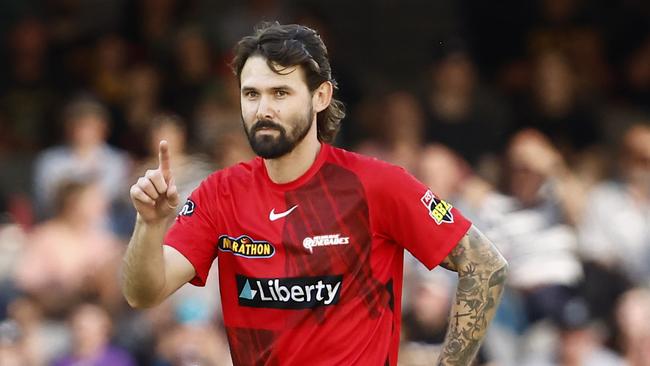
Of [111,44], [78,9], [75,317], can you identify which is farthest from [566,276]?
[78,9]

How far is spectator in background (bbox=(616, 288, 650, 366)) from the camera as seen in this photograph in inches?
384

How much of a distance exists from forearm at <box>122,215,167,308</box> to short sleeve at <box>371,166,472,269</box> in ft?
2.68

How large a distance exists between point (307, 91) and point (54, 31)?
804 centimetres

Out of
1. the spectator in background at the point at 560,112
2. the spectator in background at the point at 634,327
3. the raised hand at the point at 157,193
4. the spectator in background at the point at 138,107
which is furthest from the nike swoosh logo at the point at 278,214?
the spectator in background at the point at 560,112

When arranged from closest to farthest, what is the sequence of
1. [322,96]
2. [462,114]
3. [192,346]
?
[322,96], [192,346], [462,114]

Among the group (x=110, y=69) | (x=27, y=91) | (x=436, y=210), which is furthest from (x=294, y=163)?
(x=27, y=91)

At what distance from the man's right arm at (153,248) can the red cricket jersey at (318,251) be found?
0.40 ft

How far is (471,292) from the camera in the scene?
5.31m

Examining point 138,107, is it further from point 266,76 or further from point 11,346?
point 266,76

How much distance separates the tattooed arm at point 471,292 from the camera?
530 cm

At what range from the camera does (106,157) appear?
35.2ft

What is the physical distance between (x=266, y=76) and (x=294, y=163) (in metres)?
0.37

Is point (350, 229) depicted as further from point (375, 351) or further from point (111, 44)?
point (111, 44)

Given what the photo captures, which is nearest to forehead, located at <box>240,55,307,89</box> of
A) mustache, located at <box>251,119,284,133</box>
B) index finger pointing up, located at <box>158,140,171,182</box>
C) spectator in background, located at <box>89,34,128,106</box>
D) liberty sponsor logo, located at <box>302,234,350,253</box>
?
mustache, located at <box>251,119,284,133</box>
